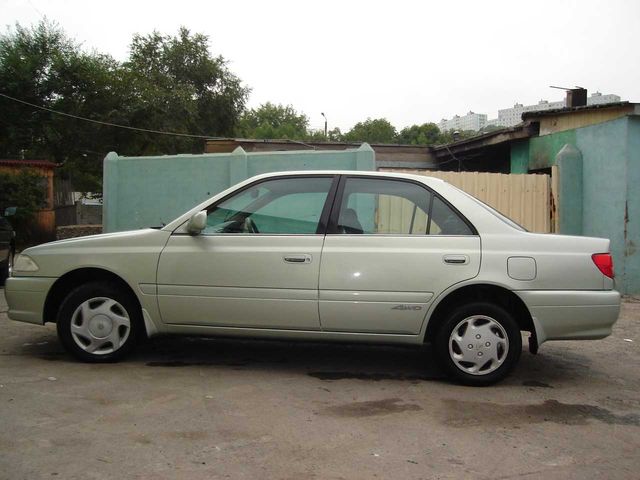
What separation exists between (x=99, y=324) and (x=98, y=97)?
2507 centimetres

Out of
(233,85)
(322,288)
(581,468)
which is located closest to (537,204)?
(322,288)

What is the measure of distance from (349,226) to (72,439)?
2.44 metres

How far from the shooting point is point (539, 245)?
441cm

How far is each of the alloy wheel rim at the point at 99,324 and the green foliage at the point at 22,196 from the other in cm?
1428

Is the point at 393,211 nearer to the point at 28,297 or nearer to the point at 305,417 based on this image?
the point at 305,417

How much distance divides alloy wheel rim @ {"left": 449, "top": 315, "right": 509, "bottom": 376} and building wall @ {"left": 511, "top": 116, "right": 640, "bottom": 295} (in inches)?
224

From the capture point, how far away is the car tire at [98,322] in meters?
4.79

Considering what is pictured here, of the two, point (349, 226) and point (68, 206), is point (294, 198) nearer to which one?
point (349, 226)

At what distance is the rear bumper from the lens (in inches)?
171

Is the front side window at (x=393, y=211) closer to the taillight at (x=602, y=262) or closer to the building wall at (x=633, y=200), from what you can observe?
the taillight at (x=602, y=262)

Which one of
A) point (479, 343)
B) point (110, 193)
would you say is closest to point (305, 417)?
point (479, 343)

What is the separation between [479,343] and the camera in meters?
4.38

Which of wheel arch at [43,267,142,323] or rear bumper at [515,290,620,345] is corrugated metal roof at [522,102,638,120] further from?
wheel arch at [43,267,142,323]

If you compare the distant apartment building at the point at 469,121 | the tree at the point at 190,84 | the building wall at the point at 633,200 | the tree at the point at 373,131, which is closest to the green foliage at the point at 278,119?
the tree at the point at 373,131
